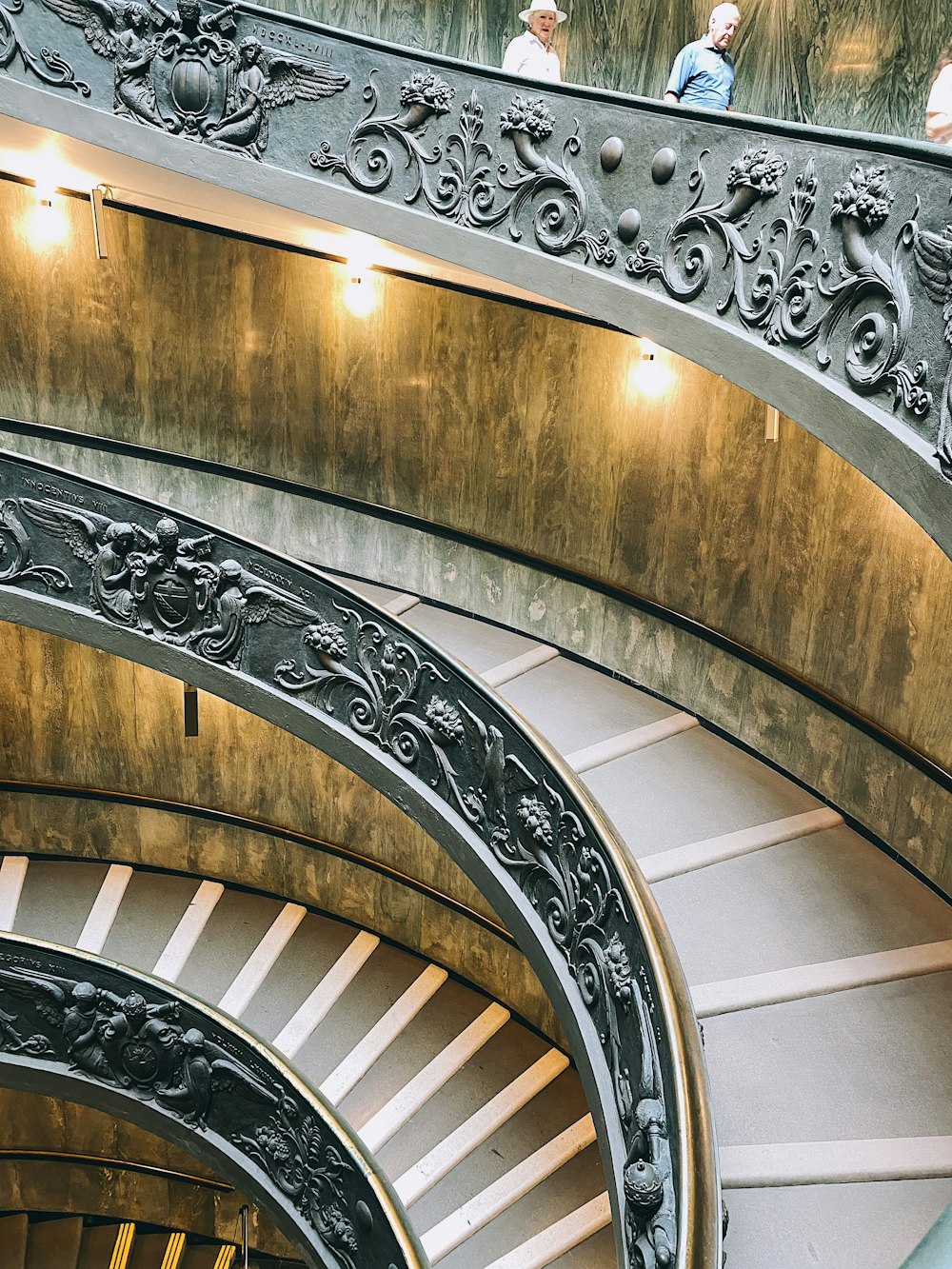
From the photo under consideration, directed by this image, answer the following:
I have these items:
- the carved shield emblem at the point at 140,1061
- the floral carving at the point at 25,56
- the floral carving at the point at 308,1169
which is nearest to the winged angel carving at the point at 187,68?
the floral carving at the point at 25,56

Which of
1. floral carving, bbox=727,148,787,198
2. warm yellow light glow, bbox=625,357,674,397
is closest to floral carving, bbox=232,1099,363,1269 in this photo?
warm yellow light glow, bbox=625,357,674,397

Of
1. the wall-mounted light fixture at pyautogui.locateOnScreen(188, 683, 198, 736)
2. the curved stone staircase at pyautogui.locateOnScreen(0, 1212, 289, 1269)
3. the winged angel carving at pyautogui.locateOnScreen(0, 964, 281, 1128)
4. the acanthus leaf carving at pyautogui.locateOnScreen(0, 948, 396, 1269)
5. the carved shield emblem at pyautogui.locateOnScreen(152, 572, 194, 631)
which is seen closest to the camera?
the carved shield emblem at pyautogui.locateOnScreen(152, 572, 194, 631)

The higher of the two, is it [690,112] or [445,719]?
[690,112]

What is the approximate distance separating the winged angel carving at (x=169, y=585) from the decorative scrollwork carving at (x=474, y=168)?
2.63 meters

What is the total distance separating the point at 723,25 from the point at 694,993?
5.18 metres

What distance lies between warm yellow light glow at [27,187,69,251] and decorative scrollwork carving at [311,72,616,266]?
3.49 m

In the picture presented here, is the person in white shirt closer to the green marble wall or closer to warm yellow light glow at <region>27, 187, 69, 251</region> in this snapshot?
the green marble wall

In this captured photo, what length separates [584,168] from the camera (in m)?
5.64

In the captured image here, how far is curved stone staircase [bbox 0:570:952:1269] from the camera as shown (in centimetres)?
457

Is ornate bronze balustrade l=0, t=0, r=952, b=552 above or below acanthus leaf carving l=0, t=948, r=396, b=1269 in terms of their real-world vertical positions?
above

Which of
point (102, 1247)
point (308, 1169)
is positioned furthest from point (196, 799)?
point (102, 1247)

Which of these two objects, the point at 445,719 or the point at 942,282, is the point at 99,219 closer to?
the point at 445,719

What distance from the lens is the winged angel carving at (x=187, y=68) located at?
21.2 ft

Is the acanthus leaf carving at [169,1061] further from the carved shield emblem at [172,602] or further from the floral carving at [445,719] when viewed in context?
the floral carving at [445,719]
